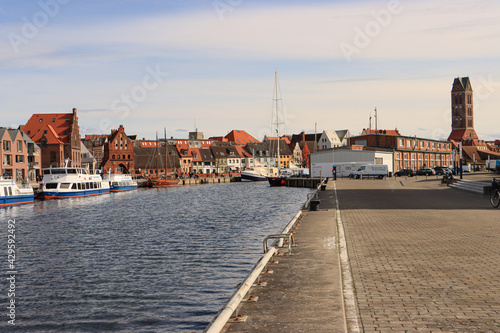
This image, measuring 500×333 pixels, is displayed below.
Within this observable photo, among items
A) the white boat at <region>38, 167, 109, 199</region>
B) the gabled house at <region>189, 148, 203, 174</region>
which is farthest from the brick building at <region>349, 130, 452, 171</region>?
the white boat at <region>38, 167, 109, 199</region>

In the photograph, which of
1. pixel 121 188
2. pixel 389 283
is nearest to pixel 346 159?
pixel 121 188

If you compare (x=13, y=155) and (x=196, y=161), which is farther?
(x=196, y=161)

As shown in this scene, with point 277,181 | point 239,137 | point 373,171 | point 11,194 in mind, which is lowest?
point 277,181

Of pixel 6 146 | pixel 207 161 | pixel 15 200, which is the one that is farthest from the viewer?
pixel 207 161

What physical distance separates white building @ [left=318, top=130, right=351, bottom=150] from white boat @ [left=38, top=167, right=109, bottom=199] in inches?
4524

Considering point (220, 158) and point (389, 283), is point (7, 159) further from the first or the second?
point (220, 158)

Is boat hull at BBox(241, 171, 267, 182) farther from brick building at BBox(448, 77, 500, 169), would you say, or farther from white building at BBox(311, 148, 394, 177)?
brick building at BBox(448, 77, 500, 169)

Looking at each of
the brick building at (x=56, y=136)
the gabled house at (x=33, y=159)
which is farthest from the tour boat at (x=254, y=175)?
the gabled house at (x=33, y=159)

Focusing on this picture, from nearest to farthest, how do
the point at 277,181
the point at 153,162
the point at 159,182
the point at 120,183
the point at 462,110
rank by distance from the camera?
the point at 120,183
the point at 277,181
the point at 159,182
the point at 153,162
the point at 462,110

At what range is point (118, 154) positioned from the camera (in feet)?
401

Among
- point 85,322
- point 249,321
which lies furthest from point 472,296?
point 85,322

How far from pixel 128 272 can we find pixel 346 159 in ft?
259

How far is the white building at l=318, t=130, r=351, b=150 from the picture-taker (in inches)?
6874

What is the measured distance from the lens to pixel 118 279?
16.0 m
